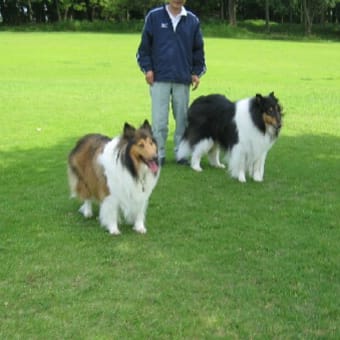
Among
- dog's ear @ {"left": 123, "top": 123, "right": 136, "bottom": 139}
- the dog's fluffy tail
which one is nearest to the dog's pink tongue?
dog's ear @ {"left": 123, "top": 123, "right": 136, "bottom": 139}

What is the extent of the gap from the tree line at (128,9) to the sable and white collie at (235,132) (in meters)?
51.0

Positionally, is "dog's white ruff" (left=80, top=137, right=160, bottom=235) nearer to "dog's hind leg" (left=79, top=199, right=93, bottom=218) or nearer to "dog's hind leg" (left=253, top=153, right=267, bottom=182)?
"dog's hind leg" (left=79, top=199, right=93, bottom=218)

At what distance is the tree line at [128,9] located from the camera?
59969 mm

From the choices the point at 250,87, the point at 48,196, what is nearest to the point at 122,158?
the point at 48,196

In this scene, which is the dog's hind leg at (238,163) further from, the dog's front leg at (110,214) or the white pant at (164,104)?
the dog's front leg at (110,214)

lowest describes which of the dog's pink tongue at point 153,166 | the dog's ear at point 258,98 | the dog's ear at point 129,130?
the dog's pink tongue at point 153,166

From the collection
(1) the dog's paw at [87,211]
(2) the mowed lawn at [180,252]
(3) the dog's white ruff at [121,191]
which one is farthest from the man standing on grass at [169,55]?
(3) the dog's white ruff at [121,191]

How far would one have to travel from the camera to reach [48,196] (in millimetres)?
7504

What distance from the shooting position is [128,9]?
208 feet

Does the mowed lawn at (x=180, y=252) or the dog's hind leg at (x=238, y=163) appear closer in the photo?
the mowed lawn at (x=180, y=252)

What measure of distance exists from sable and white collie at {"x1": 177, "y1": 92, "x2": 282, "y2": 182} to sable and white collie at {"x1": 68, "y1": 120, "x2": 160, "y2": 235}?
2.63 m

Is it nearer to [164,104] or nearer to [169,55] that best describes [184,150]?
[164,104]

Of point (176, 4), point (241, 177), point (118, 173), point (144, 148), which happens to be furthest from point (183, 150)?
point (144, 148)

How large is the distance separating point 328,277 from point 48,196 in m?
3.96
